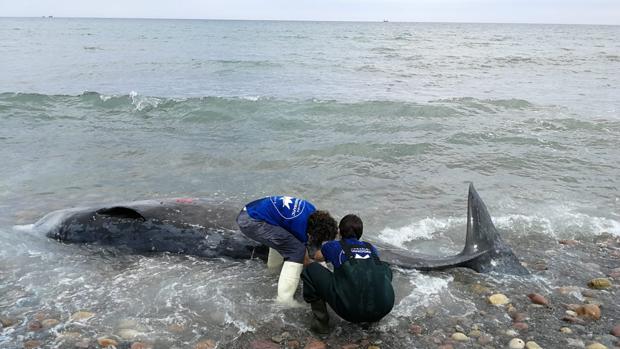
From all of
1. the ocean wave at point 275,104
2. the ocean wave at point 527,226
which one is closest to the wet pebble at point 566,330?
the ocean wave at point 527,226

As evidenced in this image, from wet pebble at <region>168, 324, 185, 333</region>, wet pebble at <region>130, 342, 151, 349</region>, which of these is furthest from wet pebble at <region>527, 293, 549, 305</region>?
wet pebble at <region>130, 342, 151, 349</region>

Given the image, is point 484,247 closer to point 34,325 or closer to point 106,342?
point 106,342

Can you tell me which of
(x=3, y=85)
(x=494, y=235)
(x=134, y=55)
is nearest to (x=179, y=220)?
(x=494, y=235)

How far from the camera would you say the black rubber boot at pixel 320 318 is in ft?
15.8

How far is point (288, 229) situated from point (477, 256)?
2297 millimetres

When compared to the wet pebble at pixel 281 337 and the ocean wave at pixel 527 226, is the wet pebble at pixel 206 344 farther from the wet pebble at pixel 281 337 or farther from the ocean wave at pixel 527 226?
the ocean wave at pixel 527 226

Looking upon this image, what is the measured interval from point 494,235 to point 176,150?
26.0 ft

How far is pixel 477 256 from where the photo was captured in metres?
5.98

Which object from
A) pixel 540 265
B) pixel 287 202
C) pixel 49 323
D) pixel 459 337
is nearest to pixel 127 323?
pixel 49 323

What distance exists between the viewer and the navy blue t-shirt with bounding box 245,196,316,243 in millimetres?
5504

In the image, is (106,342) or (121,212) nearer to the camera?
(106,342)

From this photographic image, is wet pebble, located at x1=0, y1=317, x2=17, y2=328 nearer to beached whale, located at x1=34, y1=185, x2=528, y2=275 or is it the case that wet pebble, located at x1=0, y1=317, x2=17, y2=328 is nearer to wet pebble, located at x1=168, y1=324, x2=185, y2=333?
wet pebble, located at x1=168, y1=324, x2=185, y2=333

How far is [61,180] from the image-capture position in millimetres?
9617

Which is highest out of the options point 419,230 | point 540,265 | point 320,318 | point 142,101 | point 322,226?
point 322,226
